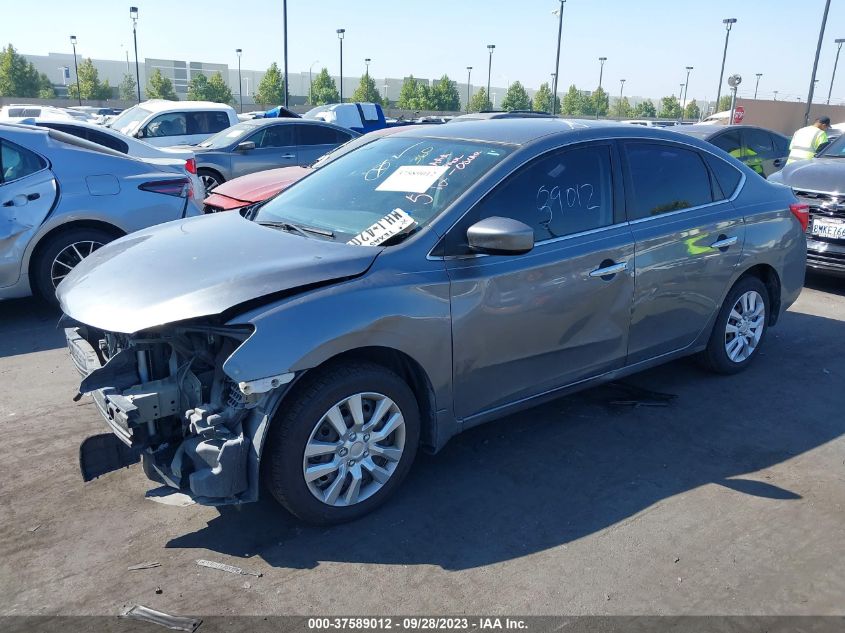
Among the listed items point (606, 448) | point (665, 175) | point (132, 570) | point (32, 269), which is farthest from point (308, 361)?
point (32, 269)

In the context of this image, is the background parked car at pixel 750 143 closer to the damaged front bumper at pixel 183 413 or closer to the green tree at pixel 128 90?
the damaged front bumper at pixel 183 413

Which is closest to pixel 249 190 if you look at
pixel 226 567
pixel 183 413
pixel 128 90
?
pixel 183 413

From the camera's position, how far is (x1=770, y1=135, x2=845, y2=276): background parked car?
7590 mm

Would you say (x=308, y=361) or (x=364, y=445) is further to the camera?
(x=364, y=445)

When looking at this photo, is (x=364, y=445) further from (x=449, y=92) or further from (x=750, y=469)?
(x=449, y=92)

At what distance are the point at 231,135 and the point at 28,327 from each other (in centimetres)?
848

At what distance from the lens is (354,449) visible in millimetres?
3346

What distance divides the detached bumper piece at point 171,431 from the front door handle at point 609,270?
6.79 ft

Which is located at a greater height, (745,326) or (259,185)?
(259,185)

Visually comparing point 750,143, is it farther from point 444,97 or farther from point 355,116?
point 444,97

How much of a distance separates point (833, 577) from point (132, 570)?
2952mm

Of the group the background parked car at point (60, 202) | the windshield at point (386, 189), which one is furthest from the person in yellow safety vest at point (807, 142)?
the background parked car at point (60, 202)

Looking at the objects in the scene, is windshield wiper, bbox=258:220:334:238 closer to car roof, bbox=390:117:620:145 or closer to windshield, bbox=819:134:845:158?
car roof, bbox=390:117:620:145

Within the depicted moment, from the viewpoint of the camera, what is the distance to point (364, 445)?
11.1ft
